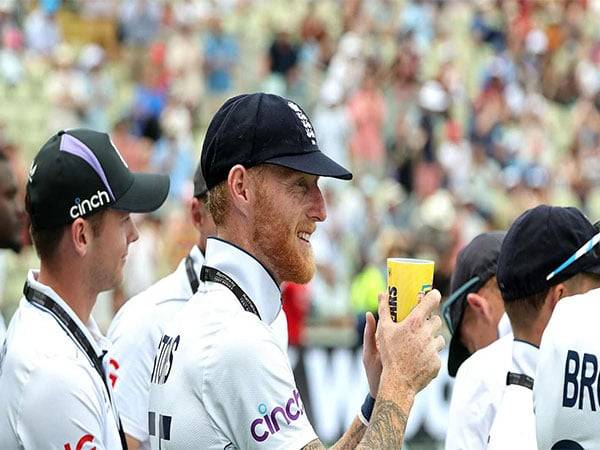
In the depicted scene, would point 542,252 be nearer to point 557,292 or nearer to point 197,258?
point 557,292

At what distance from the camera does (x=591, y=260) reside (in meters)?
4.13

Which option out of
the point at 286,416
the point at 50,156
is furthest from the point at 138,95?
the point at 286,416

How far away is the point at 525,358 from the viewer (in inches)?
167

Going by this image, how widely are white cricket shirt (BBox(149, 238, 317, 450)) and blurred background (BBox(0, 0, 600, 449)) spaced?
10138 mm

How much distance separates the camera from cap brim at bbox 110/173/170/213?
4.28 metres

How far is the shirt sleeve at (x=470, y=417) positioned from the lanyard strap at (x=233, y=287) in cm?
138

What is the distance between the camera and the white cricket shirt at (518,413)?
163 inches

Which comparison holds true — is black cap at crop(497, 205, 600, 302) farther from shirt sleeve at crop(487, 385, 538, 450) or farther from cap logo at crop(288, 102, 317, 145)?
cap logo at crop(288, 102, 317, 145)

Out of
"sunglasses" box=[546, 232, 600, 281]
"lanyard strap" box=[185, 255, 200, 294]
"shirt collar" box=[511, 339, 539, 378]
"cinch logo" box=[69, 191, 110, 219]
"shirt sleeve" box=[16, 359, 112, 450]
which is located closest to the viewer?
"shirt sleeve" box=[16, 359, 112, 450]

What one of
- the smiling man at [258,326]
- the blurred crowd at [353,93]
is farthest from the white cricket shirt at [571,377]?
the blurred crowd at [353,93]

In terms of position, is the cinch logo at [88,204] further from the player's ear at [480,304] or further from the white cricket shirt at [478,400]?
the player's ear at [480,304]

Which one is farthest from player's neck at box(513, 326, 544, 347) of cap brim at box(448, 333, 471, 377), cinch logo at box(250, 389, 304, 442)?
cinch logo at box(250, 389, 304, 442)

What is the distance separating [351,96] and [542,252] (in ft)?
45.6

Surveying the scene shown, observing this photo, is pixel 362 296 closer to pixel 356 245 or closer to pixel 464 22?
pixel 356 245
